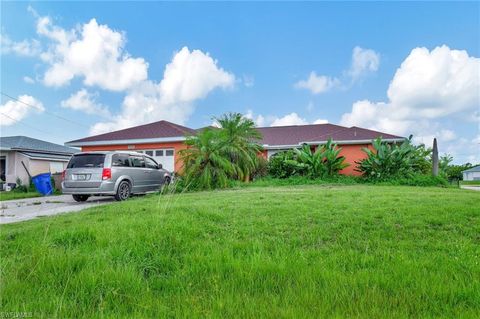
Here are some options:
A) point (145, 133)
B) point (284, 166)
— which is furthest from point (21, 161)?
point (284, 166)

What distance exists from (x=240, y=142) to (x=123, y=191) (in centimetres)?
626

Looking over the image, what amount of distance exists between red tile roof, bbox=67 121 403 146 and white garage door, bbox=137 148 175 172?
991mm

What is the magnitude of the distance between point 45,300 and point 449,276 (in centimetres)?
345

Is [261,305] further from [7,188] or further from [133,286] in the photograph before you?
[7,188]

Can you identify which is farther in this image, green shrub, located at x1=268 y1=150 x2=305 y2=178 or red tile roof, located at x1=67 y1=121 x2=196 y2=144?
red tile roof, located at x1=67 y1=121 x2=196 y2=144

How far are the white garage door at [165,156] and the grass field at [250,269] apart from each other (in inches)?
494

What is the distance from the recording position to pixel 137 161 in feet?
35.4

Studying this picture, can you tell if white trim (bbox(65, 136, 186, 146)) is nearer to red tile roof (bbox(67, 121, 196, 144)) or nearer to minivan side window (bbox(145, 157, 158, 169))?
red tile roof (bbox(67, 121, 196, 144))

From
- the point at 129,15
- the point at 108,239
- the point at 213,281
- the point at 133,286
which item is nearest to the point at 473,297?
the point at 213,281

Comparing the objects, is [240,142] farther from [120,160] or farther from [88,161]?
[88,161]

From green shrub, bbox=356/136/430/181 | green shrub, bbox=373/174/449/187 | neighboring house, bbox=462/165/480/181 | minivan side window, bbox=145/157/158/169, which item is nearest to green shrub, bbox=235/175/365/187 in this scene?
green shrub, bbox=356/136/430/181

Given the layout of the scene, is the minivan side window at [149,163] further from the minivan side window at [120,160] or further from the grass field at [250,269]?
the grass field at [250,269]

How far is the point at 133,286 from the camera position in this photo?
2416 millimetres

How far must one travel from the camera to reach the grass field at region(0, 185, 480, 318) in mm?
2096
